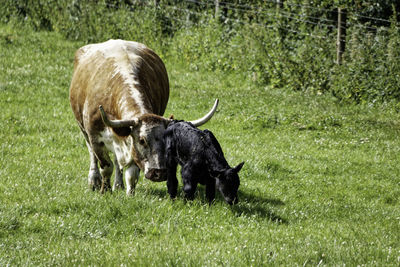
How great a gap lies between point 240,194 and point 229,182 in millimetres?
1491

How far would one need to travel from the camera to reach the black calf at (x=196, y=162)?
6836 mm

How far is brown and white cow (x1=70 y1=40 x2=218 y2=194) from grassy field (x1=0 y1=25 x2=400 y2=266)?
1.24ft

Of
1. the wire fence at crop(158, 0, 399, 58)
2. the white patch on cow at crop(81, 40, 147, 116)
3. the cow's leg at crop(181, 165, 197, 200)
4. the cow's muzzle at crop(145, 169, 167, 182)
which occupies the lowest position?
the cow's leg at crop(181, 165, 197, 200)

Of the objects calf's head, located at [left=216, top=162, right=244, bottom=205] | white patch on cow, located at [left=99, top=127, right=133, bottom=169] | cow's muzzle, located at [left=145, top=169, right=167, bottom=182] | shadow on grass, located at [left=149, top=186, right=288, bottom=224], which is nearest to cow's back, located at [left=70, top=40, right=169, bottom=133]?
white patch on cow, located at [left=99, top=127, right=133, bottom=169]

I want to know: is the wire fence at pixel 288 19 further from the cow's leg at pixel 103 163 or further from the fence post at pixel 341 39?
the cow's leg at pixel 103 163

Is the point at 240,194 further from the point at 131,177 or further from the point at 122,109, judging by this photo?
the point at 122,109

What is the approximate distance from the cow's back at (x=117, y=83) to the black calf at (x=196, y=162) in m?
0.57

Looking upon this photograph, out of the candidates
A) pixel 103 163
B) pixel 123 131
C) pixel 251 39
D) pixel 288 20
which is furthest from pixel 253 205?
pixel 288 20

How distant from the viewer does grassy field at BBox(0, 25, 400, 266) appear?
5418mm

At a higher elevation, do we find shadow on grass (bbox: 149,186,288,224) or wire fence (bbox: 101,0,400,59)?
wire fence (bbox: 101,0,400,59)

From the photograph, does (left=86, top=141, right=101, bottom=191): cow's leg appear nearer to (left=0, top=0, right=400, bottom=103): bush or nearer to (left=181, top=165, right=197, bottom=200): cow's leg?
(left=181, top=165, right=197, bottom=200): cow's leg

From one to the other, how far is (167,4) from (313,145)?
13294mm

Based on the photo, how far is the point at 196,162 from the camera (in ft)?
23.1

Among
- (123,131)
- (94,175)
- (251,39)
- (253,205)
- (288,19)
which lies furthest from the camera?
(288,19)
